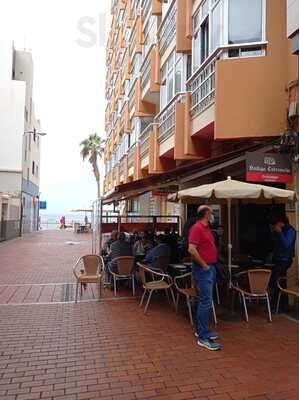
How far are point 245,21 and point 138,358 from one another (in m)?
7.72

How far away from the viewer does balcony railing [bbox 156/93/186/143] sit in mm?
12180

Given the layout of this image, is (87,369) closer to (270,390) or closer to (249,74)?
(270,390)

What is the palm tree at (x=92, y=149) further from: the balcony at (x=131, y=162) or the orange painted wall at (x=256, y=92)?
the orange painted wall at (x=256, y=92)

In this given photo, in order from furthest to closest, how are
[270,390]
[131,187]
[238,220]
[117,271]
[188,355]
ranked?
[238,220] → [131,187] → [117,271] → [188,355] → [270,390]

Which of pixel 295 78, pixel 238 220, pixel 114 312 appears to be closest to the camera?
pixel 114 312

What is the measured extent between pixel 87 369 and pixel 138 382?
75cm

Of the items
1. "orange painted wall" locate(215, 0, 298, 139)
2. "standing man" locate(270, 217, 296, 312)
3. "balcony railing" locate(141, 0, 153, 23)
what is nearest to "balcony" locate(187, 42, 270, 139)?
"orange painted wall" locate(215, 0, 298, 139)

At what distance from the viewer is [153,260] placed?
8430 mm

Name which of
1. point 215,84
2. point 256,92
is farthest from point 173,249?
point 256,92

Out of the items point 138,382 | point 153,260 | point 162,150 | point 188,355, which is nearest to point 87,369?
point 138,382

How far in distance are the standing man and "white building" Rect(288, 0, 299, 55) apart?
3.39 metres

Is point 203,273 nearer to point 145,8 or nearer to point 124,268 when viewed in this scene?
Result: point 124,268

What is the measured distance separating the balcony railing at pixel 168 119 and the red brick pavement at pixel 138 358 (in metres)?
A: 6.93

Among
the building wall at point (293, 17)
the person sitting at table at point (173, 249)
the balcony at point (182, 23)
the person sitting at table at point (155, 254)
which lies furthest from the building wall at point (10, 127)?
the building wall at point (293, 17)
